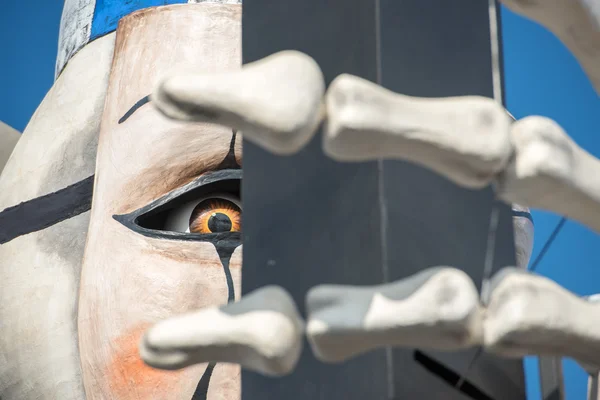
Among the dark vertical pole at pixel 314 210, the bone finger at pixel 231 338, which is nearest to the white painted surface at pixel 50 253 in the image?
the dark vertical pole at pixel 314 210

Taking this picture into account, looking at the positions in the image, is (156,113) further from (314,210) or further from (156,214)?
(314,210)

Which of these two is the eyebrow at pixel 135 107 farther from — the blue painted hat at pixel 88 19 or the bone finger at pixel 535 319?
the bone finger at pixel 535 319

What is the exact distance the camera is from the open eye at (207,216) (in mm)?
1286

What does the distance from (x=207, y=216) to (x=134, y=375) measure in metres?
0.23

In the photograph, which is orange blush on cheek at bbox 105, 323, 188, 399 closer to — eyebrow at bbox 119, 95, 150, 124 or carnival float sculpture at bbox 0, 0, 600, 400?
eyebrow at bbox 119, 95, 150, 124

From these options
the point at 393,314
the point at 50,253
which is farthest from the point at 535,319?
the point at 50,253

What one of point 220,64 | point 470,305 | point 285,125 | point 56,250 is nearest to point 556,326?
point 470,305

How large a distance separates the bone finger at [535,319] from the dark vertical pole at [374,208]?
6cm

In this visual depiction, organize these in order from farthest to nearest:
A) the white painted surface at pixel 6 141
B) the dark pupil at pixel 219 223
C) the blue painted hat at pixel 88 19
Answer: the white painted surface at pixel 6 141 → the blue painted hat at pixel 88 19 → the dark pupil at pixel 219 223

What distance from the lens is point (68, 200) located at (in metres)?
1.40

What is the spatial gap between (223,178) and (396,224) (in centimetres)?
81

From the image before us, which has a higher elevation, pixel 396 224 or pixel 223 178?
pixel 223 178

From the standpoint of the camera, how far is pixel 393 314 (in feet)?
1.36

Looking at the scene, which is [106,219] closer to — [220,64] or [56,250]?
Answer: [56,250]
